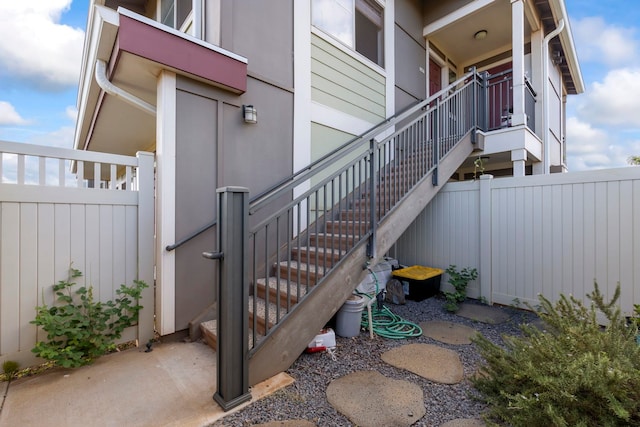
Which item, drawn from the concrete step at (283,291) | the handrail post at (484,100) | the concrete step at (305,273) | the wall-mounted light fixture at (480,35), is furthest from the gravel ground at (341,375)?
the wall-mounted light fixture at (480,35)

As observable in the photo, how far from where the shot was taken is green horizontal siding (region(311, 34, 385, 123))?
4.14 metres

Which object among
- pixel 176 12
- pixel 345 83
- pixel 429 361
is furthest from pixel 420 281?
pixel 176 12

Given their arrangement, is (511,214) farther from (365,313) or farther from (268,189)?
(268,189)

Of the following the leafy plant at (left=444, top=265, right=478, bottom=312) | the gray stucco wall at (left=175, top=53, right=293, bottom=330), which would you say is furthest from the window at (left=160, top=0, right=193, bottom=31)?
the leafy plant at (left=444, top=265, right=478, bottom=312)

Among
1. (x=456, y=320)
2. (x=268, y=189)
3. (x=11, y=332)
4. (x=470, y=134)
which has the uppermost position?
(x=470, y=134)

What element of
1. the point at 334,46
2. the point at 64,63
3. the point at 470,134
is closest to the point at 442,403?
the point at 470,134

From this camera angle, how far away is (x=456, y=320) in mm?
3568

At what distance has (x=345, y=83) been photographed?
4555 millimetres

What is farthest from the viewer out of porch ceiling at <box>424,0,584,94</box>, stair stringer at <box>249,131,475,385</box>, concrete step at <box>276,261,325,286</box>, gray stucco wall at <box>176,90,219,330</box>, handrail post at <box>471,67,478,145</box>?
porch ceiling at <box>424,0,584,94</box>

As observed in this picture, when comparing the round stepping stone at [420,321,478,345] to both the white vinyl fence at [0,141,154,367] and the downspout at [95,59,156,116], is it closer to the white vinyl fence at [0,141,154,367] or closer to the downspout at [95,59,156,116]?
the white vinyl fence at [0,141,154,367]

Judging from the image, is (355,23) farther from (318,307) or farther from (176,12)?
(318,307)

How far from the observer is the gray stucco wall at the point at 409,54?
18.3 ft

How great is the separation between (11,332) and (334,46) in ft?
15.5

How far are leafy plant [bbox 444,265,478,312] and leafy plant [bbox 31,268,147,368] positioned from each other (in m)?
3.58
